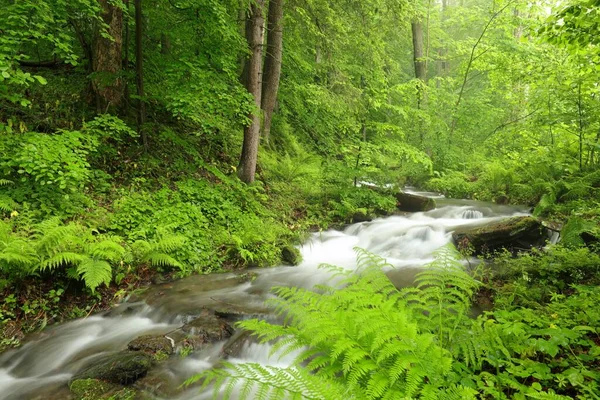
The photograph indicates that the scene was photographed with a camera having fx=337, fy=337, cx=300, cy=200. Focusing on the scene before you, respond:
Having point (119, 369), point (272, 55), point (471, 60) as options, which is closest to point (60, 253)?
point (119, 369)

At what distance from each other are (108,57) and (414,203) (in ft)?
30.4

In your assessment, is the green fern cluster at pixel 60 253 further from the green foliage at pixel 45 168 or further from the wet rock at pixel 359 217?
the wet rock at pixel 359 217

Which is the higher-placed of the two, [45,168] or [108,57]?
[108,57]

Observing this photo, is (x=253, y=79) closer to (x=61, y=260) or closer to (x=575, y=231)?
(x=61, y=260)

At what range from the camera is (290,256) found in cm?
750

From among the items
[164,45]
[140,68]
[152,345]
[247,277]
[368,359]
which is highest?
[164,45]

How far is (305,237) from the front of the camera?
8648 mm

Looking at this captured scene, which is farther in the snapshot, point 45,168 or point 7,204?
point 45,168

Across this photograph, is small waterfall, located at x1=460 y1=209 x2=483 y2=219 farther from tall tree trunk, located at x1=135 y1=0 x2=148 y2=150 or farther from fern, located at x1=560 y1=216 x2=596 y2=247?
tall tree trunk, located at x1=135 y1=0 x2=148 y2=150

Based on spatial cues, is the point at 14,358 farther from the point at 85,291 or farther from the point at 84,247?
the point at 84,247

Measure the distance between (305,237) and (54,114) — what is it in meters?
6.22

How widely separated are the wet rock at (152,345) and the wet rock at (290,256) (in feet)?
11.4

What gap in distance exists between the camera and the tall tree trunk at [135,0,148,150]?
6.98m

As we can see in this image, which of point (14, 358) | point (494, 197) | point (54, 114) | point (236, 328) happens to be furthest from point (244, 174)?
point (494, 197)
